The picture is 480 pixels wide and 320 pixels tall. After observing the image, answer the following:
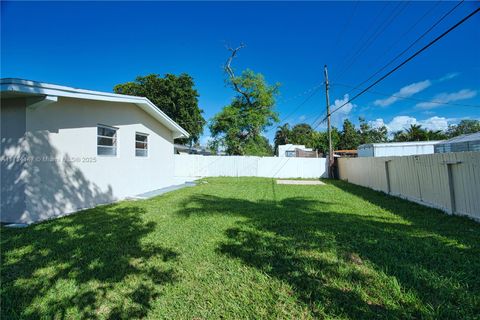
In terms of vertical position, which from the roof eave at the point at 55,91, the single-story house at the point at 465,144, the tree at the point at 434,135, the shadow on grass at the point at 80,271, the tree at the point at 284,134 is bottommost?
the shadow on grass at the point at 80,271

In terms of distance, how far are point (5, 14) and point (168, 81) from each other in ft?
75.0

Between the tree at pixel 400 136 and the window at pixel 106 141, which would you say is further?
the tree at pixel 400 136

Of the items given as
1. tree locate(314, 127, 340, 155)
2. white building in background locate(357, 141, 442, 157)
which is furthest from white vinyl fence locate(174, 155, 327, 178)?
tree locate(314, 127, 340, 155)

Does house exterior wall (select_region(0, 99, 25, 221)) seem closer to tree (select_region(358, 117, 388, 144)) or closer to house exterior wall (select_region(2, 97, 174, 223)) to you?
house exterior wall (select_region(2, 97, 174, 223))

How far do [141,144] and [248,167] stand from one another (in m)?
10.0

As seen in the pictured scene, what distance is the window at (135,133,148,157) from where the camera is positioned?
916cm

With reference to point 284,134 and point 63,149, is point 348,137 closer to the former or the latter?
point 284,134

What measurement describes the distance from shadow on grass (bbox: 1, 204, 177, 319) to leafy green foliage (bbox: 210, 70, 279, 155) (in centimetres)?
1925

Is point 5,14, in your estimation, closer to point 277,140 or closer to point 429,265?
point 429,265

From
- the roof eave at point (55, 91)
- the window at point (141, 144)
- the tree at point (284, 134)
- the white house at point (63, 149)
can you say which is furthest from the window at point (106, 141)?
the tree at point (284, 134)

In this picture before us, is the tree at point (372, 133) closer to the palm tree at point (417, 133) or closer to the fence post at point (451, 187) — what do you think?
the palm tree at point (417, 133)

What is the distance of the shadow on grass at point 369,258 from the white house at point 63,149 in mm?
3239

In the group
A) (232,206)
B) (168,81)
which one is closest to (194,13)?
(232,206)

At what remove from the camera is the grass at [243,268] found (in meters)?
2.16
